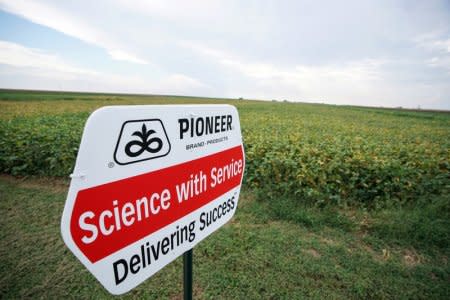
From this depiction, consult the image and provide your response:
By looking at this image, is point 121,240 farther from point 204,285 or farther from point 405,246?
point 405,246

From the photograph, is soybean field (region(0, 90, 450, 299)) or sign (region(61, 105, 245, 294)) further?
soybean field (region(0, 90, 450, 299))

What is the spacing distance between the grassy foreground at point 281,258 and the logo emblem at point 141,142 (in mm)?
1806

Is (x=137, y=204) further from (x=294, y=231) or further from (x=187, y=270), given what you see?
(x=294, y=231)

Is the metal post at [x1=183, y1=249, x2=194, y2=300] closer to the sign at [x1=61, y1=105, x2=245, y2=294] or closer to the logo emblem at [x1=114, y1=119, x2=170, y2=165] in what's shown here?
the sign at [x1=61, y1=105, x2=245, y2=294]

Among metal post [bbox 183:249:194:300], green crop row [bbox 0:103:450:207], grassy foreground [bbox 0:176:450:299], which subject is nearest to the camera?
metal post [bbox 183:249:194:300]

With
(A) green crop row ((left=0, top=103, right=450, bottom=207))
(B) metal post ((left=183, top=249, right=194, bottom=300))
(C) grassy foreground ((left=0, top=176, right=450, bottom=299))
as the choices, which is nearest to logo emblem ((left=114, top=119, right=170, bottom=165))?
(B) metal post ((left=183, top=249, right=194, bottom=300))

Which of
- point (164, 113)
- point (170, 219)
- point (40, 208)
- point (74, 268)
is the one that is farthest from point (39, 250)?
point (164, 113)

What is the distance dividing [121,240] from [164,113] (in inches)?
18.4

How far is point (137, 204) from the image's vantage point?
0.77 metres

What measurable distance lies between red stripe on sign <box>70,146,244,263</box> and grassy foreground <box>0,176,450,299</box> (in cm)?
152

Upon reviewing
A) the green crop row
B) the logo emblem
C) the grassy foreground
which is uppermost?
the logo emblem

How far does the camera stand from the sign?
626 millimetres

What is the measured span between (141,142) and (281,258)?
7.52ft

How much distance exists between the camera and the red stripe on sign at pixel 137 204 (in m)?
0.63
